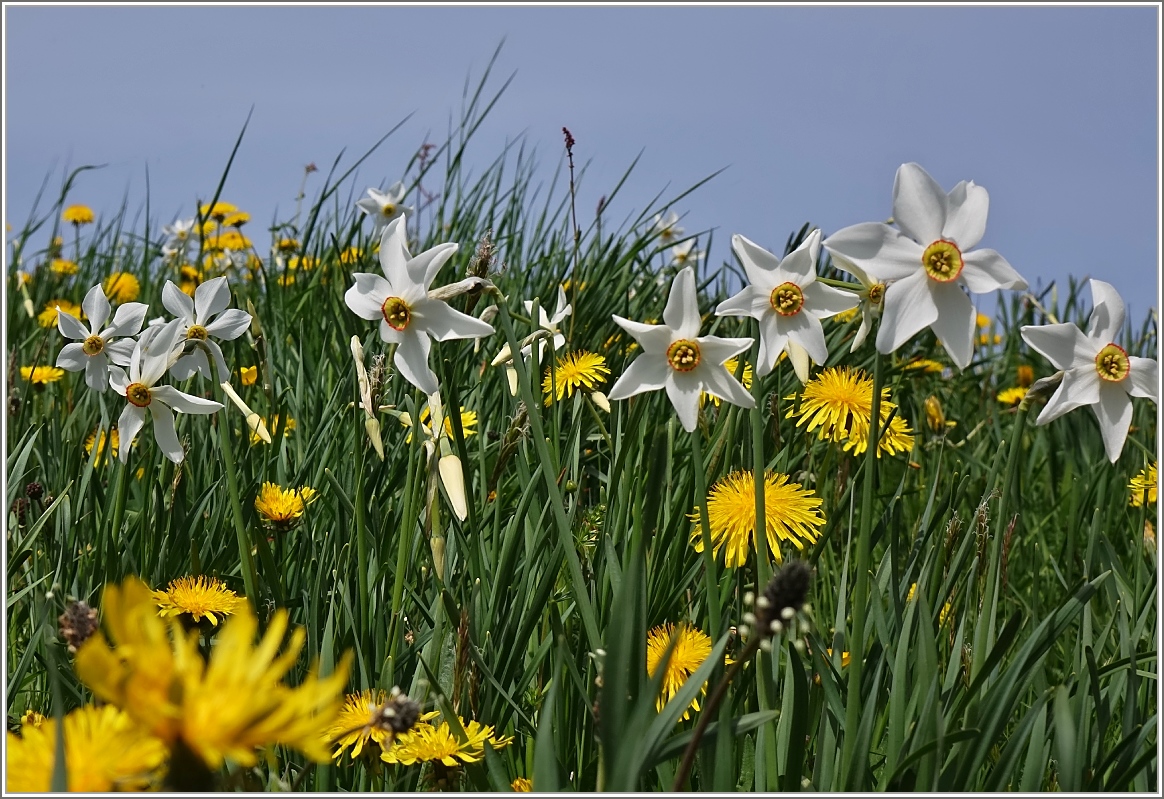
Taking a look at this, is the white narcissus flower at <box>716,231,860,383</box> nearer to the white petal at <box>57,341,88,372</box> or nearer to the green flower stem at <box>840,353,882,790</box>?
the green flower stem at <box>840,353,882,790</box>

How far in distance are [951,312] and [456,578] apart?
52.3 inches

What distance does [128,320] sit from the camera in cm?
232

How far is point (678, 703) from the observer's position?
3.72 feet

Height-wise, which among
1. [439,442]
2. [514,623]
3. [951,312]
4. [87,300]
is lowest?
[514,623]

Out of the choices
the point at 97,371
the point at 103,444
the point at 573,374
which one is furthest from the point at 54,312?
the point at 573,374

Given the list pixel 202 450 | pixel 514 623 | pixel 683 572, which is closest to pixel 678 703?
pixel 514 623

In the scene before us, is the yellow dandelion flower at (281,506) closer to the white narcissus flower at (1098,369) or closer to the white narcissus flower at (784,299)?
the white narcissus flower at (784,299)

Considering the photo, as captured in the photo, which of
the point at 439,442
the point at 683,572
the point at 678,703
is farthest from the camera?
the point at 683,572

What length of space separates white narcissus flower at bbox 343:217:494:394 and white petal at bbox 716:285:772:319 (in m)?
0.47

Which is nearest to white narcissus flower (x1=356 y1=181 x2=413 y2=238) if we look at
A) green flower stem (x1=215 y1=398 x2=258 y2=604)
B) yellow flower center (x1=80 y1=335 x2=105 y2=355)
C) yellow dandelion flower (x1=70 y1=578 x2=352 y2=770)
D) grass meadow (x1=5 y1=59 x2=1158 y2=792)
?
grass meadow (x1=5 y1=59 x2=1158 y2=792)

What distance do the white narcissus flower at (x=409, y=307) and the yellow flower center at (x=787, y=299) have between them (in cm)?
54

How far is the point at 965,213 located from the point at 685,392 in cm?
52

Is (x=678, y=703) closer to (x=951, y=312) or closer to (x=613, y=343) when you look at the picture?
(x=951, y=312)

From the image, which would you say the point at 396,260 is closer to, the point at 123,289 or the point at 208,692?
the point at 208,692
